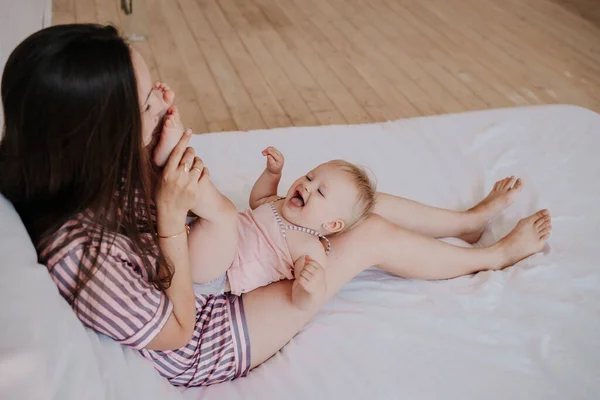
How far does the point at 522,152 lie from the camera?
1.95m

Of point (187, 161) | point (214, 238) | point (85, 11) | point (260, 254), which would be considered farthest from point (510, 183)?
point (85, 11)

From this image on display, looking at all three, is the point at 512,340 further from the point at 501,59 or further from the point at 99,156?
the point at 501,59

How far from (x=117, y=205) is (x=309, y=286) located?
410 millimetres

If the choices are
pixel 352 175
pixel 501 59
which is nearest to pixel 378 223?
pixel 352 175

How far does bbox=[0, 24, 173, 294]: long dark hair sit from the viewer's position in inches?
33.8

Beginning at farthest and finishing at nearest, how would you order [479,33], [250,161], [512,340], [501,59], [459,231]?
[479,33] → [501,59] → [250,161] → [459,231] → [512,340]

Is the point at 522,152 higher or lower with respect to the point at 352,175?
lower

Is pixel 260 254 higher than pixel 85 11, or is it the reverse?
pixel 260 254

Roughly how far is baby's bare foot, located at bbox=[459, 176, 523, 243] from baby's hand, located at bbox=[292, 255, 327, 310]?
0.59 metres

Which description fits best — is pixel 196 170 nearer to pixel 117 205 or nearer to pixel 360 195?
pixel 117 205

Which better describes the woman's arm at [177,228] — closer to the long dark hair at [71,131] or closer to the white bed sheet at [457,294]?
the long dark hair at [71,131]

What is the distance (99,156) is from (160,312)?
274 millimetres

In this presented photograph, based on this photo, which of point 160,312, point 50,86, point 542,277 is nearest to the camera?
point 50,86

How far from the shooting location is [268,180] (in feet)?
5.06
